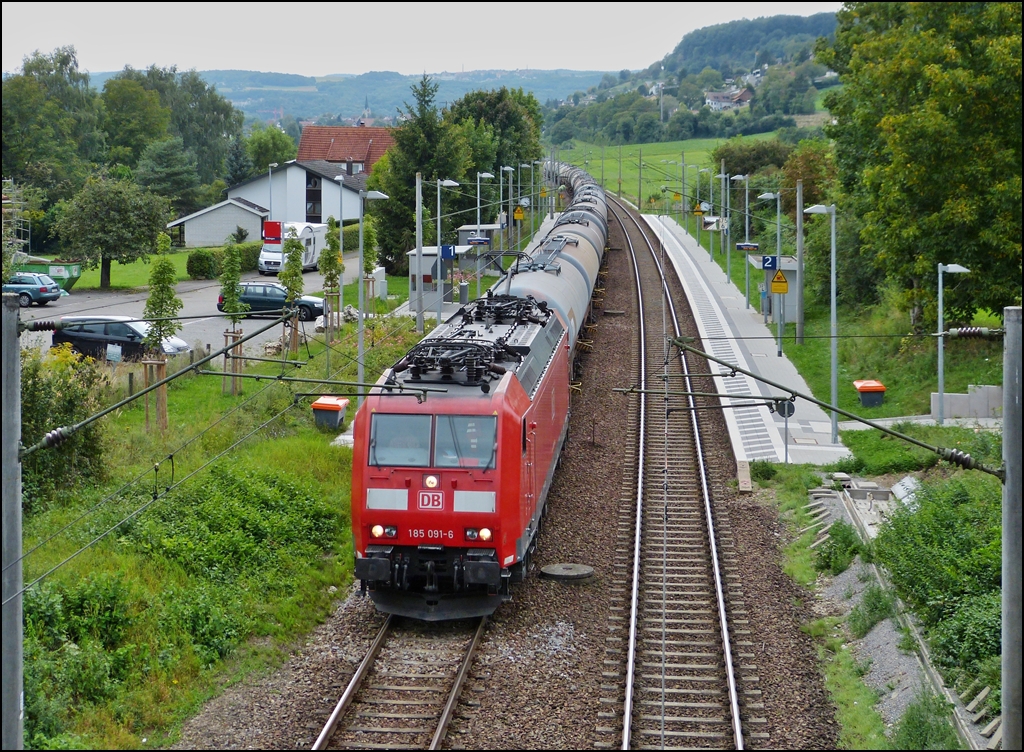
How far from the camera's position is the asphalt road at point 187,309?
35.7 meters

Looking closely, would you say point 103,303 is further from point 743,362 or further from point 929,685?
point 929,685

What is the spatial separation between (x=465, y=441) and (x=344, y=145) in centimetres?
7997

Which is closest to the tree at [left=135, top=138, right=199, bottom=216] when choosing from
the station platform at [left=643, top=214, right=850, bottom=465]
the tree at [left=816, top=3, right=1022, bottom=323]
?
the station platform at [left=643, top=214, right=850, bottom=465]

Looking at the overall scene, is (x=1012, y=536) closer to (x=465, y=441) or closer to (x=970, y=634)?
(x=970, y=634)

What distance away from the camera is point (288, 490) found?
829 inches

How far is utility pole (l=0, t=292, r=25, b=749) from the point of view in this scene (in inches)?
405

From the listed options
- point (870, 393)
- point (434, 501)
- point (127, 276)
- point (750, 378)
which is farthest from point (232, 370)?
point (127, 276)

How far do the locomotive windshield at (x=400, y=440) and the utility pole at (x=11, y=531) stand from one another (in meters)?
6.05

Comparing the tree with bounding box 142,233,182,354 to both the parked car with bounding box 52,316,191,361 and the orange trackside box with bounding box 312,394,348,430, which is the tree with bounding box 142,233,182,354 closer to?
the orange trackside box with bounding box 312,394,348,430

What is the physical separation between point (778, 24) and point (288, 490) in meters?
12.6

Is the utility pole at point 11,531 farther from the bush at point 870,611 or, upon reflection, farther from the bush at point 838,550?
the bush at point 838,550

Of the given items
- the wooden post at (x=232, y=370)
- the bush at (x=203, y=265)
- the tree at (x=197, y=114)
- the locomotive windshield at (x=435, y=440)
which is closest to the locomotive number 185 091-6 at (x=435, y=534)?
the locomotive windshield at (x=435, y=440)

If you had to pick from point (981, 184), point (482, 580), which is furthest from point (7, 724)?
point (981, 184)

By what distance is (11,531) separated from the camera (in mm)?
10461
